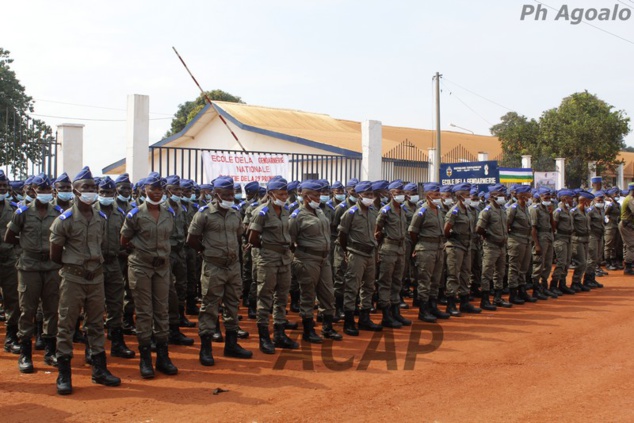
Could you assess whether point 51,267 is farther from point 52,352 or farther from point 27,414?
point 27,414

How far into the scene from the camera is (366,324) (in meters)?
9.40

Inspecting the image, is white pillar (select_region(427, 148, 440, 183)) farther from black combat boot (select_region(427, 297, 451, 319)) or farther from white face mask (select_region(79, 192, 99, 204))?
white face mask (select_region(79, 192, 99, 204))

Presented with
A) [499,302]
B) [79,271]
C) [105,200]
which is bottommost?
[499,302]

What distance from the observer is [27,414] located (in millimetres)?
5777

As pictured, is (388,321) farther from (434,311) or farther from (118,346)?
(118,346)

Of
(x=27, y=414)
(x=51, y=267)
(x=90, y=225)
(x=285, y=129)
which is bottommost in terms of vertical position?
(x=27, y=414)

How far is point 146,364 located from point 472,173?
13010 mm


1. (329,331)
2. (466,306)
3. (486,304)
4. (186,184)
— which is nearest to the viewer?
(329,331)

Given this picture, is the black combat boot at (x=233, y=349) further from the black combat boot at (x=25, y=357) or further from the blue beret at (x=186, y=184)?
the blue beret at (x=186, y=184)

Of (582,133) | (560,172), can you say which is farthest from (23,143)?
(582,133)

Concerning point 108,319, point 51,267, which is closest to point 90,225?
point 51,267

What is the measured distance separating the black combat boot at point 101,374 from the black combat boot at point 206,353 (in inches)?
40.8

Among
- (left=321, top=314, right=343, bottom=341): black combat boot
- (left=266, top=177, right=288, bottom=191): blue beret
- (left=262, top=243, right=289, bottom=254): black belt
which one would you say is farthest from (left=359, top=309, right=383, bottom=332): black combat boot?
(left=266, top=177, right=288, bottom=191): blue beret

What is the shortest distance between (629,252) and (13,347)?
1370cm
